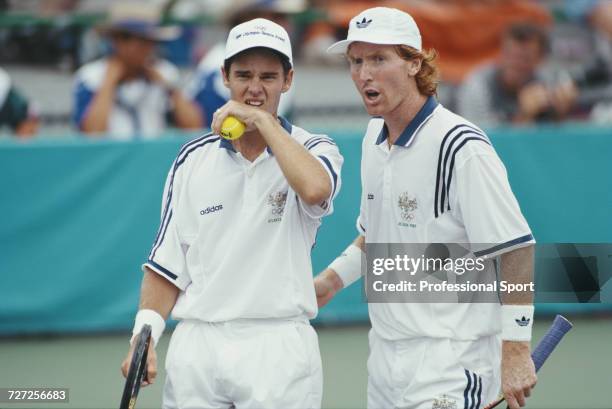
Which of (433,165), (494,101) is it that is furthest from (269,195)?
(494,101)

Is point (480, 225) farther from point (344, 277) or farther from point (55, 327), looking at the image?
point (55, 327)

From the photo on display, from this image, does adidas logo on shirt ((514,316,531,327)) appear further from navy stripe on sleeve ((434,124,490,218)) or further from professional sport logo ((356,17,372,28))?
professional sport logo ((356,17,372,28))

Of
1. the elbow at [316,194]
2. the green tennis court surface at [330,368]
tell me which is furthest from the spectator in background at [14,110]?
the elbow at [316,194]

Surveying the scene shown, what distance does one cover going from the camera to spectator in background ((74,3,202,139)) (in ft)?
29.0

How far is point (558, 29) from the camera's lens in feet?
37.7

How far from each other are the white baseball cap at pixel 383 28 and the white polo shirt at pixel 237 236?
17.8 inches

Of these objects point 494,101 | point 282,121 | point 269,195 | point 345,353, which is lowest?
point 345,353

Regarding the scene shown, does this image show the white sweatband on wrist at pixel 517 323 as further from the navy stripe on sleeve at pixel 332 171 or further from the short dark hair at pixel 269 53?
the short dark hair at pixel 269 53

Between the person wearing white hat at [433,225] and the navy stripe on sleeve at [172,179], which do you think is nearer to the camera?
the person wearing white hat at [433,225]

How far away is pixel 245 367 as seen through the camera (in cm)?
406

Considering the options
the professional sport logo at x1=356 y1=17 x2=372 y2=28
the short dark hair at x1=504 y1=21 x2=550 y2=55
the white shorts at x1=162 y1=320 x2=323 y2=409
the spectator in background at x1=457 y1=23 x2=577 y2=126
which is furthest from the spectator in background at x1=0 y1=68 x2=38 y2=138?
the white shorts at x1=162 y1=320 x2=323 y2=409

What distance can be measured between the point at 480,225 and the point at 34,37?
22.7 feet

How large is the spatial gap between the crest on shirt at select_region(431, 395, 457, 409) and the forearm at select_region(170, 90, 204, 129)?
513 centimetres

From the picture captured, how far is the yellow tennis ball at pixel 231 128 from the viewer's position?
4.05 metres
